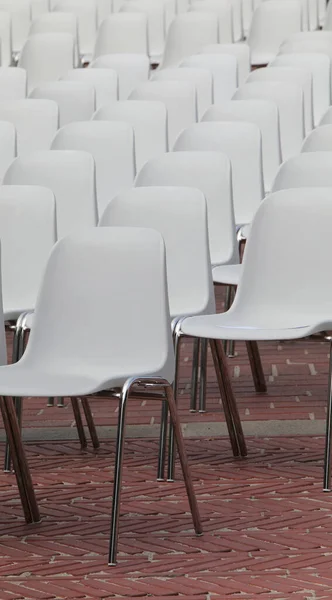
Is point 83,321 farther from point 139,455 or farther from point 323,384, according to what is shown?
point 323,384

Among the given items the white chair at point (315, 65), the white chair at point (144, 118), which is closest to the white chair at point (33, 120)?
the white chair at point (144, 118)

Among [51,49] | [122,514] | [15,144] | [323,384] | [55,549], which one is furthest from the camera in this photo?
[51,49]

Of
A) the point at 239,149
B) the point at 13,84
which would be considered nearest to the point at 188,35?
the point at 13,84

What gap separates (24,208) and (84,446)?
0.92 metres

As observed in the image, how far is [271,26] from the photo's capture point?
10961 mm

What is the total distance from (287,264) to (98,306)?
3.13 feet

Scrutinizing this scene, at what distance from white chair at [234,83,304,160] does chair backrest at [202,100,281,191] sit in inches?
20.4

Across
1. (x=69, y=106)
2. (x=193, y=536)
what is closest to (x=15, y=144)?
(x=69, y=106)

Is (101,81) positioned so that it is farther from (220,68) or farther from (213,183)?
(213,183)

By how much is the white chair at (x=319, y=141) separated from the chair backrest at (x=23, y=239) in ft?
5.37

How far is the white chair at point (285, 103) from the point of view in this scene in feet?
25.7

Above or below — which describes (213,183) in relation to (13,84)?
above

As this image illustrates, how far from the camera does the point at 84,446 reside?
5168 millimetres

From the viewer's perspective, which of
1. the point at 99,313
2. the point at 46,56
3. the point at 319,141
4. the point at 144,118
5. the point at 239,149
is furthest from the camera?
the point at 46,56
